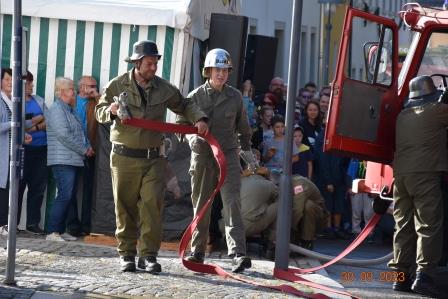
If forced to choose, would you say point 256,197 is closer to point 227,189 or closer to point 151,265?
point 227,189

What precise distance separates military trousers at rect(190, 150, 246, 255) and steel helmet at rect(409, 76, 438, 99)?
1.70m

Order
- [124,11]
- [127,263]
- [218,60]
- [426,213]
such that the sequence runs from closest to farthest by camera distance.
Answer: [127,263] < [426,213] < [218,60] < [124,11]

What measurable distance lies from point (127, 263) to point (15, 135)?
5.84 ft

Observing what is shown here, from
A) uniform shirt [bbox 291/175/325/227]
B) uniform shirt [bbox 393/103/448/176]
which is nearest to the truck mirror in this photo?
uniform shirt [bbox 393/103/448/176]

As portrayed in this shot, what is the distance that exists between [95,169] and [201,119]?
3471 millimetres

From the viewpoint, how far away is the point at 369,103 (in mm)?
12750

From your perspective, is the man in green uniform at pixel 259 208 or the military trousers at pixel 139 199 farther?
the man in green uniform at pixel 259 208

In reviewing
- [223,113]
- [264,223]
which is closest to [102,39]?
[264,223]

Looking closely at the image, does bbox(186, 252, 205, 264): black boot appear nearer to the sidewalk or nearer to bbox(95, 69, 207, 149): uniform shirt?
the sidewalk

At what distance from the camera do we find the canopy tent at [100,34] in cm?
1508

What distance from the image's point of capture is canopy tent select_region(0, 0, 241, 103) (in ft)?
49.5

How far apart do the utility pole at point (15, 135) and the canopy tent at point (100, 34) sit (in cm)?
428

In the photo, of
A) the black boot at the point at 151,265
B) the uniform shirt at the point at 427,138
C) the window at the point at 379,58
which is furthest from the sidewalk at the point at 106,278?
the window at the point at 379,58

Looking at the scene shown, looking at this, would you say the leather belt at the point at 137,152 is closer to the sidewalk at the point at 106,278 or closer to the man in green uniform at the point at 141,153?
the man in green uniform at the point at 141,153
